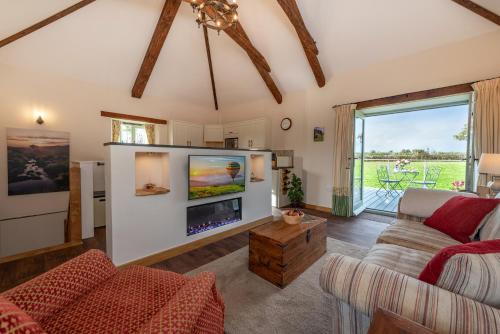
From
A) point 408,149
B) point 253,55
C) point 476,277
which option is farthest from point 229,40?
point 408,149

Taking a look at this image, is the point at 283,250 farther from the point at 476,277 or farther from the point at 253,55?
the point at 253,55

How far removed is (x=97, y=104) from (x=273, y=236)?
4880 millimetres

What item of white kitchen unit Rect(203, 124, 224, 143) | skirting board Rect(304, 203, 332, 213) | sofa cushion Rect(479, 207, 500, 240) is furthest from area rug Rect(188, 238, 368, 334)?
white kitchen unit Rect(203, 124, 224, 143)

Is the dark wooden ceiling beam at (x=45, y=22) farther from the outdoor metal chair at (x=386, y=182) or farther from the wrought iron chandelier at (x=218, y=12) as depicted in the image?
the outdoor metal chair at (x=386, y=182)

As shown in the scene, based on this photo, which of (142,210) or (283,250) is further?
(142,210)

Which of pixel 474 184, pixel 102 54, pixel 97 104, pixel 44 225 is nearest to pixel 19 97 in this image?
pixel 97 104

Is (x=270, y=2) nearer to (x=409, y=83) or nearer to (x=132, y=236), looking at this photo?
(x=409, y=83)

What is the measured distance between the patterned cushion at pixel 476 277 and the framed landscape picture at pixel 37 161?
18.5 feet

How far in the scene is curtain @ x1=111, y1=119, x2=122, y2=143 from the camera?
4872 millimetres

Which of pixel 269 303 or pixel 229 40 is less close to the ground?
pixel 229 40

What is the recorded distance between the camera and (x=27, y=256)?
2.64 meters

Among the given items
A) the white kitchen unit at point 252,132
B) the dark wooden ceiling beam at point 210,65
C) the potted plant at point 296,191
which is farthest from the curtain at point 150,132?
the potted plant at point 296,191

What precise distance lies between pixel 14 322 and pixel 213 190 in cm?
240

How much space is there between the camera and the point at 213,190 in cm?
295
